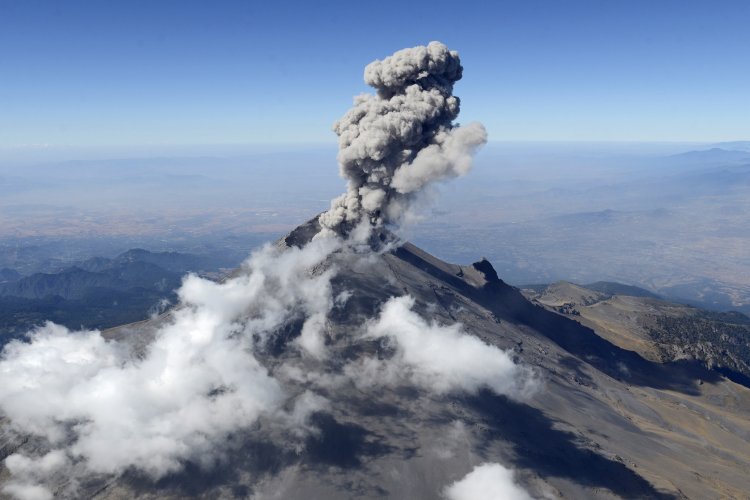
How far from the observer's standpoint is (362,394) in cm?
7138

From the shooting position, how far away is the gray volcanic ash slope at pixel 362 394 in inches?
2393

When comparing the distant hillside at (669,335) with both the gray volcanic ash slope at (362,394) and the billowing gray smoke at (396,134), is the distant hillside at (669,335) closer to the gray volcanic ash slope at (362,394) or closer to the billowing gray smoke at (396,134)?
the gray volcanic ash slope at (362,394)

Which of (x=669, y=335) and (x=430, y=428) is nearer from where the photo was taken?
(x=430, y=428)

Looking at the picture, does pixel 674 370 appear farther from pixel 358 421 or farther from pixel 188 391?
pixel 188 391

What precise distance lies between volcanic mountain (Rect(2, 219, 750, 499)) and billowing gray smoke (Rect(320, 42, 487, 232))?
7.36 metres

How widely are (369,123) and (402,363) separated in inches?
1450

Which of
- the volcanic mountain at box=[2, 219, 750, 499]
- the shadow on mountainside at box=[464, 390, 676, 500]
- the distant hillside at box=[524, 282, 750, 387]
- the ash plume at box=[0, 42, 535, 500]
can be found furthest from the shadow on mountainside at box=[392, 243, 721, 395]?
the shadow on mountainside at box=[464, 390, 676, 500]

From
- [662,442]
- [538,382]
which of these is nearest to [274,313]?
[538,382]

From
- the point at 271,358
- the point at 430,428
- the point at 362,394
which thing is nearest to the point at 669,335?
the point at 430,428

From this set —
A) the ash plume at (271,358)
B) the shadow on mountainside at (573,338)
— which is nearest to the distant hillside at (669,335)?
the shadow on mountainside at (573,338)

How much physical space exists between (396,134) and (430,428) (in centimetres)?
4223

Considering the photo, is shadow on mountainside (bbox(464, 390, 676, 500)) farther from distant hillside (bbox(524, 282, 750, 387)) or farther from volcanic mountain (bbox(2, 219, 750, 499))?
distant hillside (bbox(524, 282, 750, 387))

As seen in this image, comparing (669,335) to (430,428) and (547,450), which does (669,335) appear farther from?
(430,428)

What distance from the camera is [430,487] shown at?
193 ft
